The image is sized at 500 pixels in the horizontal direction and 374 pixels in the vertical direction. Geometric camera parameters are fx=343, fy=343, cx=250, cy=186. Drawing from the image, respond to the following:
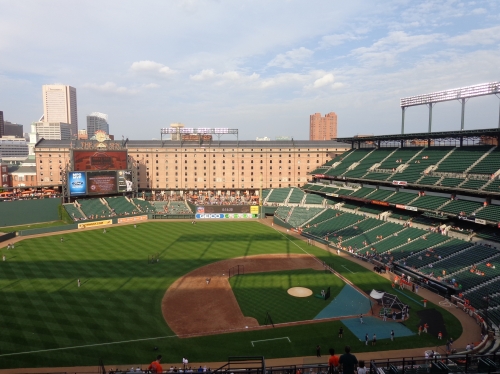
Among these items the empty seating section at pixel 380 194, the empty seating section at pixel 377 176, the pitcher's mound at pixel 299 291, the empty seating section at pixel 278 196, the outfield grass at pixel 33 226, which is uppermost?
the empty seating section at pixel 377 176

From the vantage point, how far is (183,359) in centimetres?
2292

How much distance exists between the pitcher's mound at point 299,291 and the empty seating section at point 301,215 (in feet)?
111

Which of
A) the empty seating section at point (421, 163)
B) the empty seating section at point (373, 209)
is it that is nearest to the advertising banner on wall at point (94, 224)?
the empty seating section at point (373, 209)

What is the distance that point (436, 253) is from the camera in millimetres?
42188

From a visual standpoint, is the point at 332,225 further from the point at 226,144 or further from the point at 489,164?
the point at 226,144

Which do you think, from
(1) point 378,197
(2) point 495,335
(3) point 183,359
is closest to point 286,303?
(3) point 183,359

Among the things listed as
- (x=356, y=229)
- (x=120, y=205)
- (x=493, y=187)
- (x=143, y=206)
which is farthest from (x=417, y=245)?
(x=120, y=205)

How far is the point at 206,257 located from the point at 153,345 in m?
23.2

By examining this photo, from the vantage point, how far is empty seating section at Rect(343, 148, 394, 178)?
7244 cm

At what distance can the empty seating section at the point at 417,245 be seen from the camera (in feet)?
Answer: 146

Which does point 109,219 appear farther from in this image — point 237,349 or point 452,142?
point 452,142

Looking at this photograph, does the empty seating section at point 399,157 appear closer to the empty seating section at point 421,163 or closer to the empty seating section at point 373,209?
the empty seating section at point 421,163

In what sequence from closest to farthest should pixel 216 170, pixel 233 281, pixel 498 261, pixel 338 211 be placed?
1. pixel 498 261
2. pixel 233 281
3. pixel 338 211
4. pixel 216 170

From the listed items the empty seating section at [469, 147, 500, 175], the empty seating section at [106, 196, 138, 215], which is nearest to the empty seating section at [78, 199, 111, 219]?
Result: the empty seating section at [106, 196, 138, 215]
